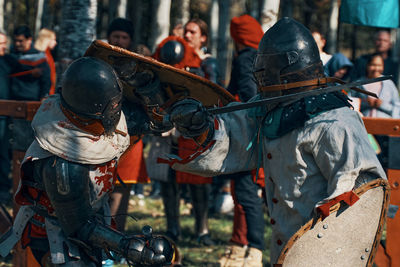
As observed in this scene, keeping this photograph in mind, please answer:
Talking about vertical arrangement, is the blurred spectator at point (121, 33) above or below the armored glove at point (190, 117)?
above

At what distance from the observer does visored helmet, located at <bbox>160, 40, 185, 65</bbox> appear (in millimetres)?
5098

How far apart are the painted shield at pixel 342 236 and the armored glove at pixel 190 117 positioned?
66cm

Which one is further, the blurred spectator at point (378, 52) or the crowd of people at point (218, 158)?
the blurred spectator at point (378, 52)

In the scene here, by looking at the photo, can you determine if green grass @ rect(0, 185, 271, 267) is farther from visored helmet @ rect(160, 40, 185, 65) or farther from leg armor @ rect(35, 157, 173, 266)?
leg armor @ rect(35, 157, 173, 266)

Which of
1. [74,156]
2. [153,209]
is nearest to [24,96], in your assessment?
[153,209]

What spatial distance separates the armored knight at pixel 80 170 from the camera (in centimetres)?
308

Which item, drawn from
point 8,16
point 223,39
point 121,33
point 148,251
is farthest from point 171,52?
point 8,16

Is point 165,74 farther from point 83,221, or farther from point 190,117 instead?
point 83,221

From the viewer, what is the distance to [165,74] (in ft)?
11.6

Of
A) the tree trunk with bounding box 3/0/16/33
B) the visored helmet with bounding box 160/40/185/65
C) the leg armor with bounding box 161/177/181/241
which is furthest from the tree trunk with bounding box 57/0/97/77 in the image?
the tree trunk with bounding box 3/0/16/33

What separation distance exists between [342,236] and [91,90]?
53.9 inches

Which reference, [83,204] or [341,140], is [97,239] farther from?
[341,140]

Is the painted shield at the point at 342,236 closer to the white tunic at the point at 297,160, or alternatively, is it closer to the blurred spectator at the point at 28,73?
the white tunic at the point at 297,160

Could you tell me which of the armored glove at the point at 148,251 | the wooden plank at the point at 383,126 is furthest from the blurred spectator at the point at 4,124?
the wooden plank at the point at 383,126
